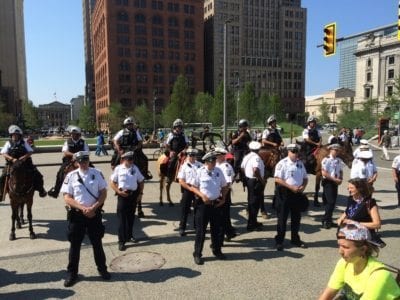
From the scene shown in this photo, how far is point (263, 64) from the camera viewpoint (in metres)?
134

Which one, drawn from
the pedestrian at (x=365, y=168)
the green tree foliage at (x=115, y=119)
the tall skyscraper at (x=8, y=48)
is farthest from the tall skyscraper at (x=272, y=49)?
the pedestrian at (x=365, y=168)

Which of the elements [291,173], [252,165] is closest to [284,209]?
[291,173]

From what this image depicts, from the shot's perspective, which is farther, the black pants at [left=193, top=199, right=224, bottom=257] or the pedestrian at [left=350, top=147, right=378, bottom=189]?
the pedestrian at [left=350, top=147, right=378, bottom=189]

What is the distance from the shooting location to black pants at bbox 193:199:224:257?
6301 millimetres

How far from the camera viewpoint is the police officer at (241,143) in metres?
11.1

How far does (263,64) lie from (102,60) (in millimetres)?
60255

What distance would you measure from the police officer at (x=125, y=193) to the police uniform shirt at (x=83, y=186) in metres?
1.23

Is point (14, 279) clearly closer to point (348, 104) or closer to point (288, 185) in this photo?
point (288, 185)

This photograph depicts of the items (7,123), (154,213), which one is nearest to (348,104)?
(7,123)

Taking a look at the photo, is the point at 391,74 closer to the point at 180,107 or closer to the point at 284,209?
the point at 180,107

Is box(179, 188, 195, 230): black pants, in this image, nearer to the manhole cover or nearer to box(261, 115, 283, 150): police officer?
the manhole cover

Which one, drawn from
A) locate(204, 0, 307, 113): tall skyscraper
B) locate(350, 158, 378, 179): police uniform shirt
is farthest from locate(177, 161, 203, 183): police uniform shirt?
locate(204, 0, 307, 113): tall skyscraper

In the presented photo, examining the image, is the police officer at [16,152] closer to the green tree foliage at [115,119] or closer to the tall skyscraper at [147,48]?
the green tree foliage at [115,119]

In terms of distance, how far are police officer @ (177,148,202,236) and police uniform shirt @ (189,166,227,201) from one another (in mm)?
601
